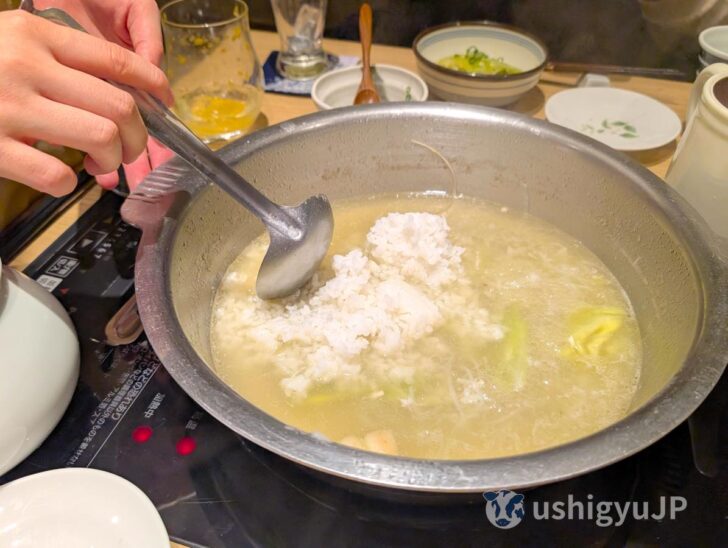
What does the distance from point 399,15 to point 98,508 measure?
2.02 m

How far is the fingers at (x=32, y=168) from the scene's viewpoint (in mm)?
858

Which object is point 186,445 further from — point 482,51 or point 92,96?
point 482,51

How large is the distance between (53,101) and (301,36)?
4.79 feet

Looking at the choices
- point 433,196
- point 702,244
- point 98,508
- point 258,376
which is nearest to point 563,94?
point 433,196

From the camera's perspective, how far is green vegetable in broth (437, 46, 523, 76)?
80.6 inches

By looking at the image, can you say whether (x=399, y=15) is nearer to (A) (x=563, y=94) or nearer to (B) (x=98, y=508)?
(A) (x=563, y=94)

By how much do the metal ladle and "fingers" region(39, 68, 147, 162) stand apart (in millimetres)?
189

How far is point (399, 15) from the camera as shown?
2.29 m

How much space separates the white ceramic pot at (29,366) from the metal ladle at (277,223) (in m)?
0.38

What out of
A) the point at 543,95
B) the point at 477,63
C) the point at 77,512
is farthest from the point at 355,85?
the point at 77,512

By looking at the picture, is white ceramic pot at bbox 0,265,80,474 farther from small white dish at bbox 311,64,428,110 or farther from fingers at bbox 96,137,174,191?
small white dish at bbox 311,64,428,110

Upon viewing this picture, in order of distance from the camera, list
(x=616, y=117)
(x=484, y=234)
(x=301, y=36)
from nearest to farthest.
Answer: (x=484, y=234), (x=616, y=117), (x=301, y=36)

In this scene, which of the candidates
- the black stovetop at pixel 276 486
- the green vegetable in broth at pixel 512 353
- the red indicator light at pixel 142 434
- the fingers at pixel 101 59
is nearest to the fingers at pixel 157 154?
the fingers at pixel 101 59

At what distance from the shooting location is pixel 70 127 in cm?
87
